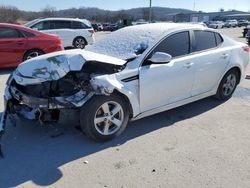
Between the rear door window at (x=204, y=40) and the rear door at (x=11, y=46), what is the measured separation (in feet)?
18.7

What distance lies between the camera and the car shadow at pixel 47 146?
3486 millimetres

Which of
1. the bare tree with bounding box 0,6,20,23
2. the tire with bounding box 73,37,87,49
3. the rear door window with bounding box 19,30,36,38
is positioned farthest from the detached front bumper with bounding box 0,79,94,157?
the bare tree with bounding box 0,6,20,23

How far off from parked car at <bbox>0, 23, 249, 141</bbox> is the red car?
14.4ft

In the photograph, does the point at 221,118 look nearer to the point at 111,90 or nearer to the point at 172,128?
the point at 172,128

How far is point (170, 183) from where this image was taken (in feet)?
10.8

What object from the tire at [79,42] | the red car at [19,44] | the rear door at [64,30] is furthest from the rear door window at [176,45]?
the tire at [79,42]

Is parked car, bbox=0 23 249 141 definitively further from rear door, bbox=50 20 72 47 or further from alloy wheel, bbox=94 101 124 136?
rear door, bbox=50 20 72 47

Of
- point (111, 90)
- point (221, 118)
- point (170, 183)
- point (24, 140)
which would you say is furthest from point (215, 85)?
point (24, 140)

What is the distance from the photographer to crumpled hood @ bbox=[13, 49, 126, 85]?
4.09m

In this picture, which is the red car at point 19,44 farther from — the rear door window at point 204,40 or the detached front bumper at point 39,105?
the rear door window at point 204,40

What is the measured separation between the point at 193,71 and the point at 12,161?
309 centimetres

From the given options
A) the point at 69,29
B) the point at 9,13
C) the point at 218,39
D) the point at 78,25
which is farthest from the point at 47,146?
the point at 9,13

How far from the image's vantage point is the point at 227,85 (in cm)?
602

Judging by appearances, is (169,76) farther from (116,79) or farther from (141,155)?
(141,155)
